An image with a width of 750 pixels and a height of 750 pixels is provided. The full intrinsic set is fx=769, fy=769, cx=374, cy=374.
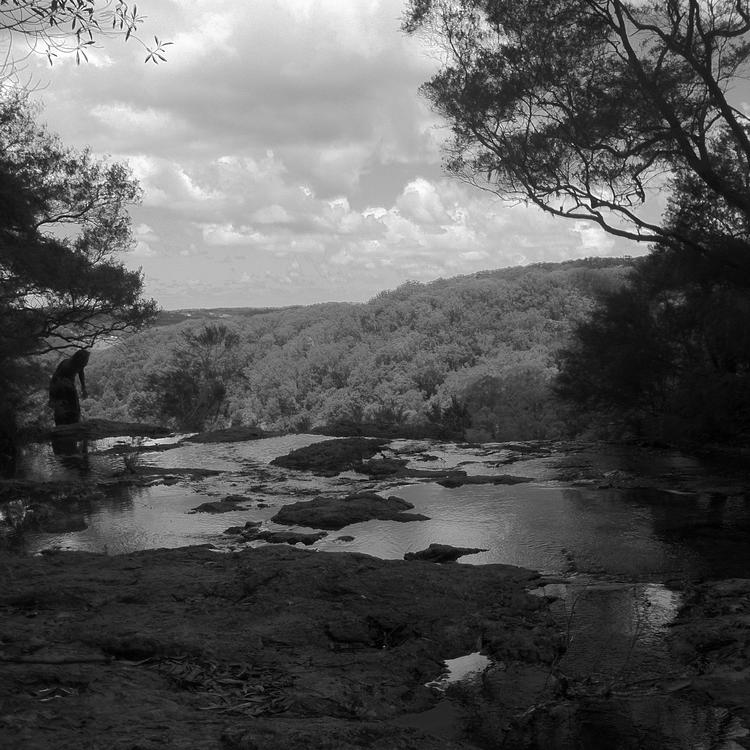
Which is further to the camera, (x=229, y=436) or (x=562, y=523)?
(x=229, y=436)

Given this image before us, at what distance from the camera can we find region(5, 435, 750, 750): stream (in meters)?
5.25

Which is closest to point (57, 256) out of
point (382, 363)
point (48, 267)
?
point (48, 267)

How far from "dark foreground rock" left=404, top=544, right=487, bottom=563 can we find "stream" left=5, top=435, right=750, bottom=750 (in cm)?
12

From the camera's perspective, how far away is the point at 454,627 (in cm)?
518

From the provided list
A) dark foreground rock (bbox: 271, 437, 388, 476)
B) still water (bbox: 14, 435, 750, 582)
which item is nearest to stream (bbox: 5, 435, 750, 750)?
still water (bbox: 14, 435, 750, 582)

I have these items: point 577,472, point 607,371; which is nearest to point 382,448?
point 577,472

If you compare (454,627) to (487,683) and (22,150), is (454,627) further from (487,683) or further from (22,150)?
(22,150)

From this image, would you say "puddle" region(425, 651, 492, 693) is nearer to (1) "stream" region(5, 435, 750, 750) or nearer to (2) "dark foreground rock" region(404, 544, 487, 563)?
(1) "stream" region(5, 435, 750, 750)

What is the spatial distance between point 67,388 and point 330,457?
10539mm

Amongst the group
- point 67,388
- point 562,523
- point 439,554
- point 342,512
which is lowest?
point 562,523

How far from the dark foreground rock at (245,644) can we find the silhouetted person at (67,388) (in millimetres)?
15144

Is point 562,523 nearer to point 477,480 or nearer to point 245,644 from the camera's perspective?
point 477,480

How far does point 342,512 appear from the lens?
9.71 m

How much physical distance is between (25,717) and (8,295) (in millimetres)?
14932
